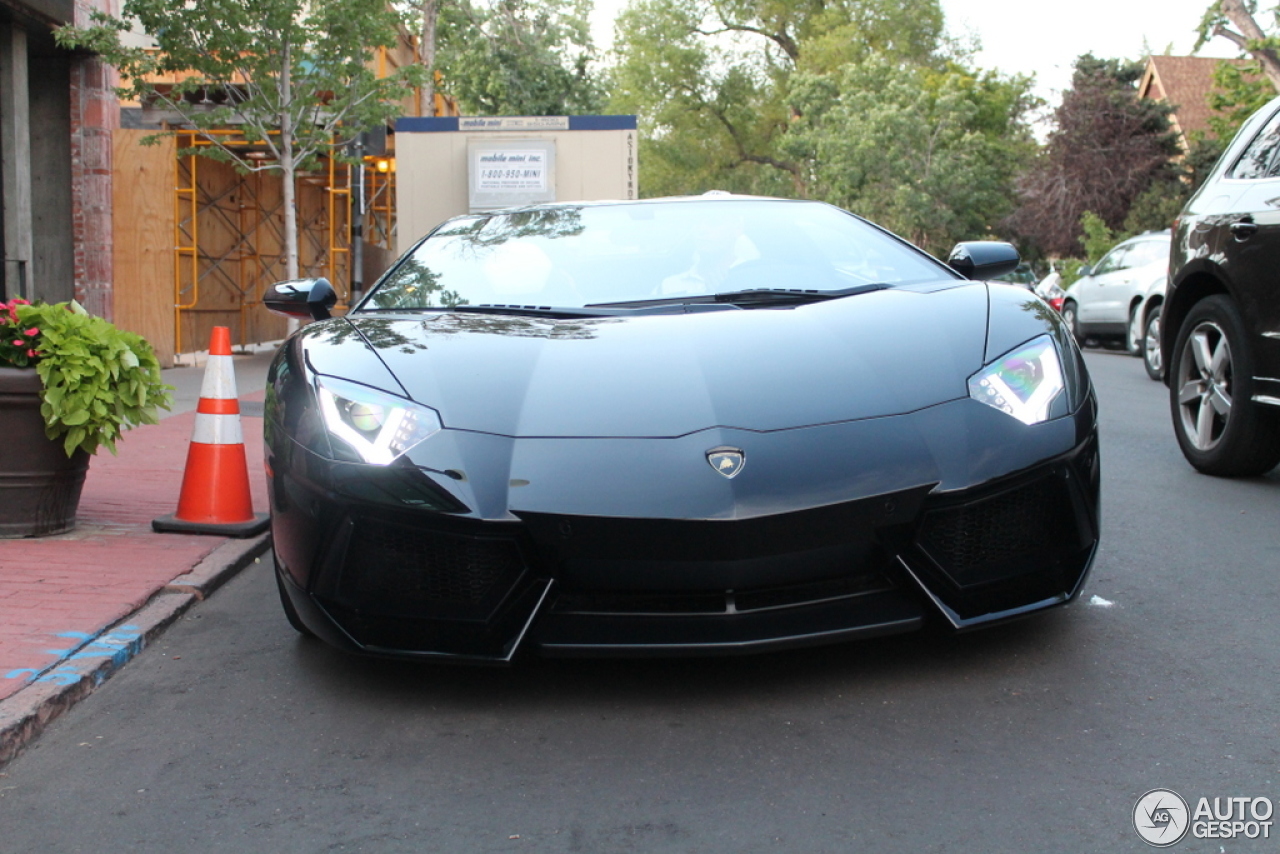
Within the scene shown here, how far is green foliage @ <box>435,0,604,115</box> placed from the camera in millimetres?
31359

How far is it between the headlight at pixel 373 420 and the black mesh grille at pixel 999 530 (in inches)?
48.8

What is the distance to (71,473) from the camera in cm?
533

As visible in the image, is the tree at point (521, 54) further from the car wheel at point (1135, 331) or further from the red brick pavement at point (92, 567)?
the red brick pavement at point (92, 567)

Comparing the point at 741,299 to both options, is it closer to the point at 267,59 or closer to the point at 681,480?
the point at 681,480

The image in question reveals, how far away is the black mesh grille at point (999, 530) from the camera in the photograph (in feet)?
10.2

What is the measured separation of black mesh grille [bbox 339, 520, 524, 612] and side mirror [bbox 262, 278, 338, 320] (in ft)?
6.11

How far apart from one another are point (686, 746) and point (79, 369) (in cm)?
326

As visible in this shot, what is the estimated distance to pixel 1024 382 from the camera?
341cm

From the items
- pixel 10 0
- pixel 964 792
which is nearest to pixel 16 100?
pixel 10 0

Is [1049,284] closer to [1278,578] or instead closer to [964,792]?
[1278,578]

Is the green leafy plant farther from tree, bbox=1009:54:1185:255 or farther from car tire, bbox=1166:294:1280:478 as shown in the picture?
tree, bbox=1009:54:1185:255

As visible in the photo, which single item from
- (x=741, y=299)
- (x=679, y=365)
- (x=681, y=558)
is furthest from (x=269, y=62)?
(x=681, y=558)

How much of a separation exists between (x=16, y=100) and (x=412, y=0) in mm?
14151

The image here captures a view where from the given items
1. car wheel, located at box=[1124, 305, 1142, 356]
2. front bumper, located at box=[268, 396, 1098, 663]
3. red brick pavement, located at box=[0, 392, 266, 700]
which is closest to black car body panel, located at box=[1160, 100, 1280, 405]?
front bumper, located at box=[268, 396, 1098, 663]
